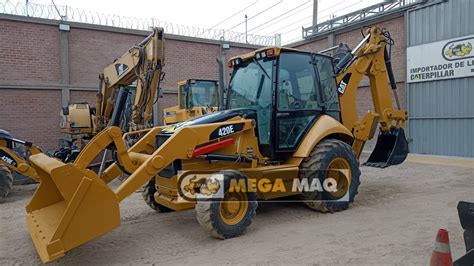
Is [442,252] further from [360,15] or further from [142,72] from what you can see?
[360,15]

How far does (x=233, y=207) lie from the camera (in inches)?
185

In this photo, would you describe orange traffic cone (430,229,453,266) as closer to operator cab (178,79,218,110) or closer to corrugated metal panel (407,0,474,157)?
operator cab (178,79,218,110)

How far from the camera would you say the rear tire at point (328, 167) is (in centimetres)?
548

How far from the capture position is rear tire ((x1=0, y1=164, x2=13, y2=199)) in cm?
736

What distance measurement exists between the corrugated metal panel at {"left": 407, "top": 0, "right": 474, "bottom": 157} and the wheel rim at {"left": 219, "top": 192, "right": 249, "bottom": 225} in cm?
1008

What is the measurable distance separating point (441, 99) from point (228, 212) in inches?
421

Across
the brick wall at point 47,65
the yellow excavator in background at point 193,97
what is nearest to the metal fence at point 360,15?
the brick wall at point 47,65

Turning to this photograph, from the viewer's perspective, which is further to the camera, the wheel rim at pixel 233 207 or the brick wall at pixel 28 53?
the brick wall at pixel 28 53

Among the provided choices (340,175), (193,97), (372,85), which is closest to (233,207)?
(340,175)

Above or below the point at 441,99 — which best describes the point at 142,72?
above

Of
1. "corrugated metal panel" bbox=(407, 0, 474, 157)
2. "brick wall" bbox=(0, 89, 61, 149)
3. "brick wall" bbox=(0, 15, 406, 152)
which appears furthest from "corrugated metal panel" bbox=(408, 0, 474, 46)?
"brick wall" bbox=(0, 89, 61, 149)

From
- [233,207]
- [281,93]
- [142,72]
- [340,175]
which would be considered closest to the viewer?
[233,207]

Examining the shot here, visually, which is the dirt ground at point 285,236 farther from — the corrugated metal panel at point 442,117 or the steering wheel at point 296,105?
the corrugated metal panel at point 442,117

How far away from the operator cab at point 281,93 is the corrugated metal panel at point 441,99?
8.06m
